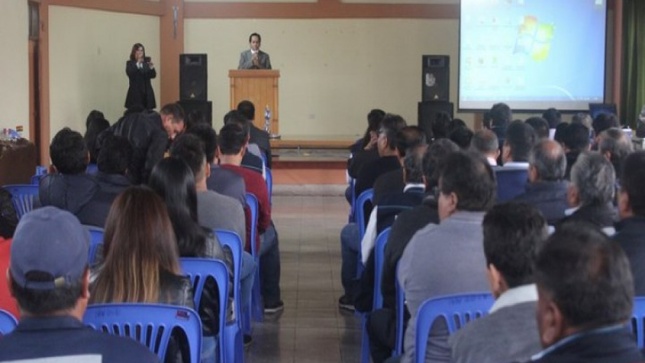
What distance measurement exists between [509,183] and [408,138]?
69 centimetres

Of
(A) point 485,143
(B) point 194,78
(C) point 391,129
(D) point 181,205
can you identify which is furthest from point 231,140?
(B) point 194,78

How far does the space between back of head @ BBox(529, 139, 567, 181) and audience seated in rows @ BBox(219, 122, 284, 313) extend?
4.88 ft

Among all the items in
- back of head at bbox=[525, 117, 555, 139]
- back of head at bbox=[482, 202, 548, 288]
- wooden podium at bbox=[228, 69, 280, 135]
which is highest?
wooden podium at bbox=[228, 69, 280, 135]

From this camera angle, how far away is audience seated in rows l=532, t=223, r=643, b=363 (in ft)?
5.87

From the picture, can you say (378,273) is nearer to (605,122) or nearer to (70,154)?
(70,154)

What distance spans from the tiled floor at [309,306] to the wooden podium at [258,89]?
261 centimetres

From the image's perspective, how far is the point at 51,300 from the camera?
82.7 inches

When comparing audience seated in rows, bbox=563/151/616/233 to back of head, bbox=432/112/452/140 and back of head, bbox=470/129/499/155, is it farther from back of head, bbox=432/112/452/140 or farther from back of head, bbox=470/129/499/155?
back of head, bbox=432/112/452/140

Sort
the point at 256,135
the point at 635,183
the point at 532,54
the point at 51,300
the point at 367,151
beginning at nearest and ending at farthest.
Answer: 1. the point at 51,300
2. the point at 635,183
3. the point at 367,151
4. the point at 256,135
5. the point at 532,54

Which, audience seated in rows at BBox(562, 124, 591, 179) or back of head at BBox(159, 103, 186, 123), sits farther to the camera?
back of head at BBox(159, 103, 186, 123)

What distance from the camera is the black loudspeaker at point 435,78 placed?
13219 mm

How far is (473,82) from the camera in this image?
43.1 feet

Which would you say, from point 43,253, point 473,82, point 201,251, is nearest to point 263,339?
point 201,251

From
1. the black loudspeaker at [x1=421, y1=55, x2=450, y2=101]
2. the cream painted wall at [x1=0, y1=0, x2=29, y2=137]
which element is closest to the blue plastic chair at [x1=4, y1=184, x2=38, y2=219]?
the cream painted wall at [x1=0, y1=0, x2=29, y2=137]
